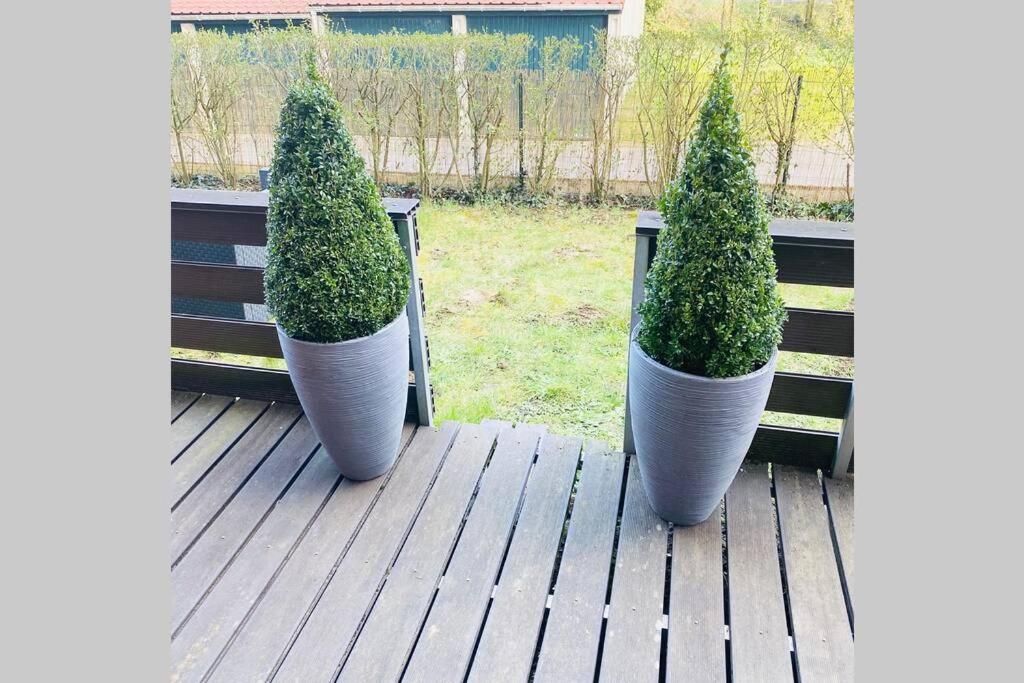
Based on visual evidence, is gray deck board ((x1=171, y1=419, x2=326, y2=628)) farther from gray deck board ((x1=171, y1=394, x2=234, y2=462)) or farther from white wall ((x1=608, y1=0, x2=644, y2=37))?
white wall ((x1=608, y1=0, x2=644, y2=37))

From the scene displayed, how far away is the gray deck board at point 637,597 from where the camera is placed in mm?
1818

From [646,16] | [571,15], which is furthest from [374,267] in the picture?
[646,16]

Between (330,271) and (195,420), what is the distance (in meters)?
1.21

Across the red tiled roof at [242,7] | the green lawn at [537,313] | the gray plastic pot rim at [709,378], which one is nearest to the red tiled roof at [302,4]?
the red tiled roof at [242,7]

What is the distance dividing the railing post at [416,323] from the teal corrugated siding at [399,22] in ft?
30.7

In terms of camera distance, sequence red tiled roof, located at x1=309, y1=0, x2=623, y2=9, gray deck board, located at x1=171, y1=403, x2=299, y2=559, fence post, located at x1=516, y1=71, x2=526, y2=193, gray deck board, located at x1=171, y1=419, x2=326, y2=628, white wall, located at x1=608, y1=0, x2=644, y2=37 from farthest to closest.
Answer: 1. white wall, located at x1=608, y1=0, x2=644, y2=37
2. red tiled roof, located at x1=309, y1=0, x2=623, y2=9
3. fence post, located at x1=516, y1=71, x2=526, y2=193
4. gray deck board, located at x1=171, y1=403, x2=299, y2=559
5. gray deck board, located at x1=171, y1=419, x2=326, y2=628

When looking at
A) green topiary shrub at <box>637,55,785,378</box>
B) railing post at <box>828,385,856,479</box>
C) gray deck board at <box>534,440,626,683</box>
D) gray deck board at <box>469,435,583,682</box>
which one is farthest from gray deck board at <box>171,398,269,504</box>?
railing post at <box>828,385,856,479</box>

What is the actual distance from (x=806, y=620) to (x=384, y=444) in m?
1.47

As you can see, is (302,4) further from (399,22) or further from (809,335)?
(809,335)

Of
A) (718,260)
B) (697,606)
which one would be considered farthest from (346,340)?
(697,606)

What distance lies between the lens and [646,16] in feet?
46.8

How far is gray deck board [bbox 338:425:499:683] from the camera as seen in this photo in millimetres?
1832

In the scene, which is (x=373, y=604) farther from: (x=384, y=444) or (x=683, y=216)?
(x=683, y=216)

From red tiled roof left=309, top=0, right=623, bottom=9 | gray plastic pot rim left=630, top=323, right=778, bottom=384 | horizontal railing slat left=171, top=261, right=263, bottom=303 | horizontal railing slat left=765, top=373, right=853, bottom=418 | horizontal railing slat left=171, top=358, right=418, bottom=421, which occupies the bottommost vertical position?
horizontal railing slat left=171, top=358, right=418, bottom=421
